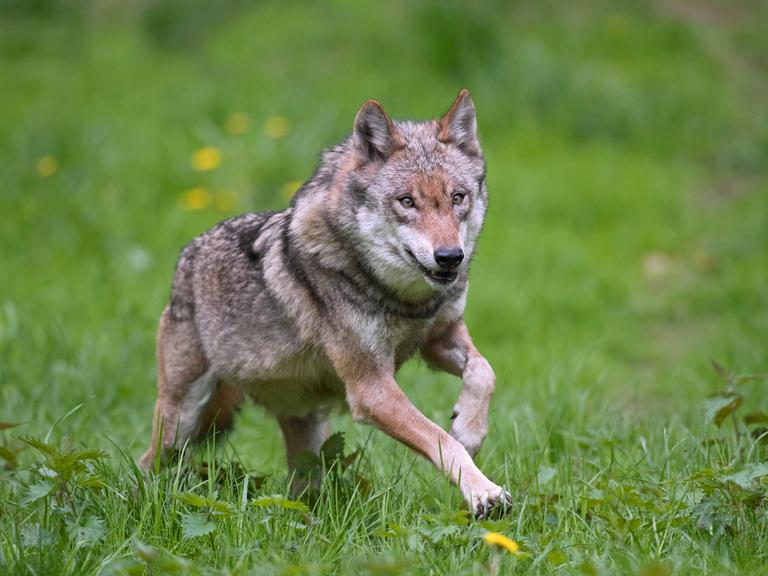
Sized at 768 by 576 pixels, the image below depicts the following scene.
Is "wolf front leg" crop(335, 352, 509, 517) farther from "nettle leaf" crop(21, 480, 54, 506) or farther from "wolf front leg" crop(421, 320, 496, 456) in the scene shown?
"nettle leaf" crop(21, 480, 54, 506)

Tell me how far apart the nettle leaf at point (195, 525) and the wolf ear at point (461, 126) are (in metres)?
2.03

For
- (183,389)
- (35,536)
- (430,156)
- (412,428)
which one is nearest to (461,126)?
(430,156)

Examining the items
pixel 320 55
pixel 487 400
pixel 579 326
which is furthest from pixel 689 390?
pixel 320 55

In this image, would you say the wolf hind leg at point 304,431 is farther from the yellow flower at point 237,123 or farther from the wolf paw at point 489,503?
the yellow flower at point 237,123

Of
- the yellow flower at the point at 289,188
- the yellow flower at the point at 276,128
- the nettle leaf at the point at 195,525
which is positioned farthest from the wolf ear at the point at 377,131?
the yellow flower at the point at 276,128

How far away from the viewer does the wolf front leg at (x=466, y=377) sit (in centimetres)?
459

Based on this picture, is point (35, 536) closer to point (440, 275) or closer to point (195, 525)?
point (195, 525)

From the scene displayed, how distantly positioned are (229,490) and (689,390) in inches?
151

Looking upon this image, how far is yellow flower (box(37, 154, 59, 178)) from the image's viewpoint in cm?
1027

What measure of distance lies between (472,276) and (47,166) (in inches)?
168

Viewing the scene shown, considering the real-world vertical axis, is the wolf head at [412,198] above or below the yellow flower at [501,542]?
above

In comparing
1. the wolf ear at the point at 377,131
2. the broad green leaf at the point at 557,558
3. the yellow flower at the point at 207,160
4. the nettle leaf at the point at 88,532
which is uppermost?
the wolf ear at the point at 377,131

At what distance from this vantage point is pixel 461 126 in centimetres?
500

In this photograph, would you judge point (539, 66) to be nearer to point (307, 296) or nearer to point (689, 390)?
point (689, 390)
